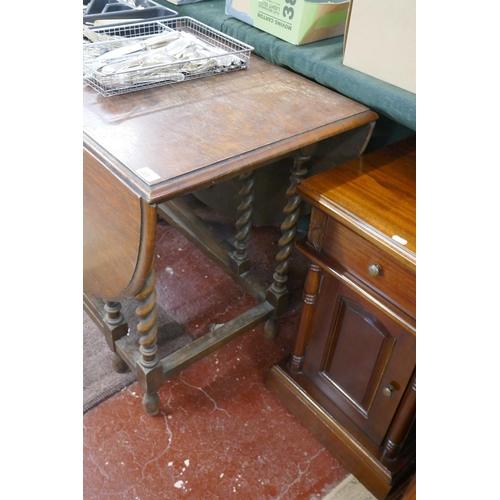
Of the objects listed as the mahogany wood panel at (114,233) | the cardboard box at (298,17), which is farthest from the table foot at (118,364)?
the cardboard box at (298,17)

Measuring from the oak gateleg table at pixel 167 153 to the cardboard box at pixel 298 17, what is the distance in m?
0.10

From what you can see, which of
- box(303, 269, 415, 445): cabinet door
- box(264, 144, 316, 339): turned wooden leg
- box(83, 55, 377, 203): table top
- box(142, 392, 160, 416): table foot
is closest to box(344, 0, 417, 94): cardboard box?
box(83, 55, 377, 203): table top

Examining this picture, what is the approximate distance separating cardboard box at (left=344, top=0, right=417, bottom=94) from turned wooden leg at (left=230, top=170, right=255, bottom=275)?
1.64 feet

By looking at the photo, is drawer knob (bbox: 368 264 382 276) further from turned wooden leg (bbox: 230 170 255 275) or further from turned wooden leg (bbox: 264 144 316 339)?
turned wooden leg (bbox: 230 170 255 275)

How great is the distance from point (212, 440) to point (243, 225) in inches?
28.0

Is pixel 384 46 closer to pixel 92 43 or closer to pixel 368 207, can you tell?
pixel 368 207

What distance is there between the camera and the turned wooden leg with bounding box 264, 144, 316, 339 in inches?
52.9

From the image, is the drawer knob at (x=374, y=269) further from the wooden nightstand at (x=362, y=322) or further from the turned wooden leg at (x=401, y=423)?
the turned wooden leg at (x=401, y=423)

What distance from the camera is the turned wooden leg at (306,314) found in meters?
1.25

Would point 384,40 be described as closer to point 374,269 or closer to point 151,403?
point 374,269

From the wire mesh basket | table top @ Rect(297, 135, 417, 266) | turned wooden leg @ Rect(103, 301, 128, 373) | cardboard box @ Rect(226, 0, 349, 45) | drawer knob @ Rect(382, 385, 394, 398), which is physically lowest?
turned wooden leg @ Rect(103, 301, 128, 373)

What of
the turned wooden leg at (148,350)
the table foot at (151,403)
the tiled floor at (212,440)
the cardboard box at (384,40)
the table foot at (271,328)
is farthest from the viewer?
the table foot at (271,328)

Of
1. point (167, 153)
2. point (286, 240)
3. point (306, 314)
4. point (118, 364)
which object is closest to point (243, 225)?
point (286, 240)

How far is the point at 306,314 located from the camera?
52.2 inches
